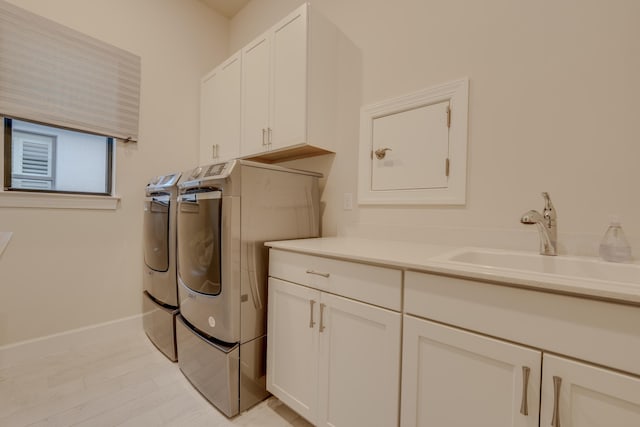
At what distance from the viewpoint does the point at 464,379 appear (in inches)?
32.3

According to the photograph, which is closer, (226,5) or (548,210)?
(548,210)

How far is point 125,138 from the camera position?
7.25 feet

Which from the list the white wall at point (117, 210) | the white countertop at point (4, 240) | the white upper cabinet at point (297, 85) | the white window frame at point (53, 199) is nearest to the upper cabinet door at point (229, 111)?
the white upper cabinet at point (297, 85)

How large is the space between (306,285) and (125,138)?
203 cm

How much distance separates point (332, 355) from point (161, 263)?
1.52 m

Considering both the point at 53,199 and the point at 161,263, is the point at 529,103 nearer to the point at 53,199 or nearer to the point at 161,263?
the point at 161,263

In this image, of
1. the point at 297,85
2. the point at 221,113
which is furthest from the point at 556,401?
the point at 221,113

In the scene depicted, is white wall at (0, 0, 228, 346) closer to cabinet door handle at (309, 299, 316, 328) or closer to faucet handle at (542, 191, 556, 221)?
cabinet door handle at (309, 299, 316, 328)

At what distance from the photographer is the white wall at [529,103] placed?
106 centimetres

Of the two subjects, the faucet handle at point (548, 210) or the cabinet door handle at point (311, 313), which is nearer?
the faucet handle at point (548, 210)

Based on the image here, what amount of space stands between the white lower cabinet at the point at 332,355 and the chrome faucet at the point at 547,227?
25.8 inches

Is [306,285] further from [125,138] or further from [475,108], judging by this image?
[125,138]

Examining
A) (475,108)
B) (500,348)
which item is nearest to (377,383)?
(500,348)

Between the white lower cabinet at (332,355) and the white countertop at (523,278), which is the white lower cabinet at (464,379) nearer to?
the white lower cabinet at (332,355)
